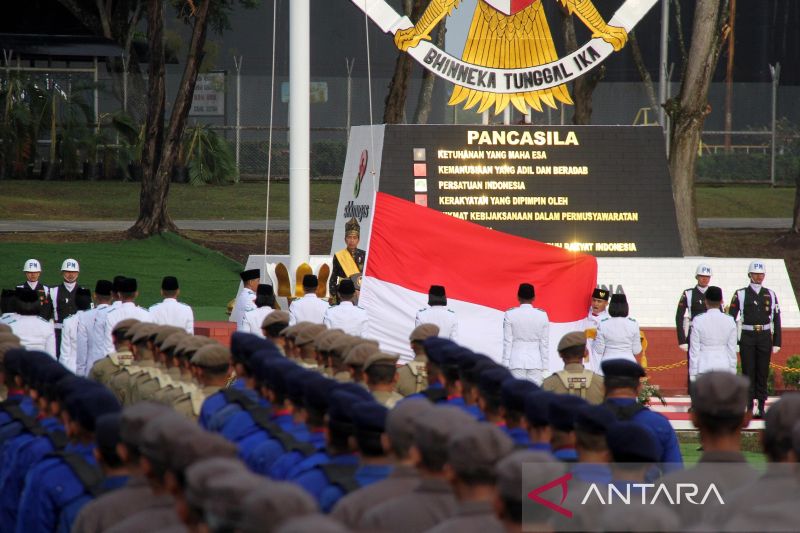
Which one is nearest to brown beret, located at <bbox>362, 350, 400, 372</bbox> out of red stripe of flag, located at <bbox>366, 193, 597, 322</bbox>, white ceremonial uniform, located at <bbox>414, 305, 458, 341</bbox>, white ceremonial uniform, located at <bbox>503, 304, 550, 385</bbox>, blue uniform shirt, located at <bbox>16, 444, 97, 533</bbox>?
blue uniform shirt, located at <bbox>16, 444, 97, 533</bbox>

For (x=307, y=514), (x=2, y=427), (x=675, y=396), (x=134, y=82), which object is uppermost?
(x=134, y=82)

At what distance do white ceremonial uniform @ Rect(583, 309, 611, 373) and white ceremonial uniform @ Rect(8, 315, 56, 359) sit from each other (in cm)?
479

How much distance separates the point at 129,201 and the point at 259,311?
21.4m

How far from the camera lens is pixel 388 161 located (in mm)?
17109

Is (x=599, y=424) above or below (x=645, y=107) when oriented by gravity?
below

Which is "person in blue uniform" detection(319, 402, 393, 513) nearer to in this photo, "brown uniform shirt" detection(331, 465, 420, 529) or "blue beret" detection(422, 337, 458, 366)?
"brown uniform shirt" detection(331, 465, 420, 529)

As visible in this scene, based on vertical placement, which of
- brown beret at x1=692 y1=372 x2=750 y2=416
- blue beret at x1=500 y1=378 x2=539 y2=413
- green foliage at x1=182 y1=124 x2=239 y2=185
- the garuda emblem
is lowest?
blue beret at x1=500 y1=378 x2=539 y2=413

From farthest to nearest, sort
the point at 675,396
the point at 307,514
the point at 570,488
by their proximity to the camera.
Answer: the point at 675,396, the point at 570,488, the point at 307,514

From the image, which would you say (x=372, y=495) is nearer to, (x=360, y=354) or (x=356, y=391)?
(x=356, y=391)

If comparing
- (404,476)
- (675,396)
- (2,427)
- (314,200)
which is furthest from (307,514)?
(314,200)

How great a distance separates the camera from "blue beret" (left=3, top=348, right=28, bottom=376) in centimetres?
756

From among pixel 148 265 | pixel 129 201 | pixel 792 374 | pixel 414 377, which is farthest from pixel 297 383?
pixel 129 201

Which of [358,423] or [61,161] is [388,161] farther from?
[61,161]

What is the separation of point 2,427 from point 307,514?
389 cm
